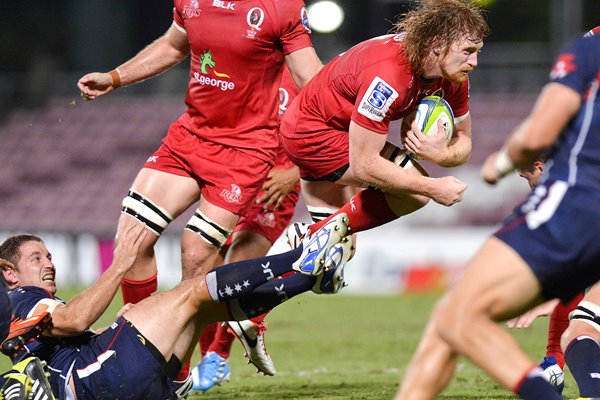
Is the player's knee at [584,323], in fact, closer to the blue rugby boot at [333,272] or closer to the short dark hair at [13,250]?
the blue rugby boot at [333,272]

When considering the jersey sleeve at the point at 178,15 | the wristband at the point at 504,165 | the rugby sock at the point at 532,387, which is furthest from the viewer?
the jersey sleeve at the point at 178,15

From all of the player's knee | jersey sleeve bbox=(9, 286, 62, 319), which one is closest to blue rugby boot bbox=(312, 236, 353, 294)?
the player's knee

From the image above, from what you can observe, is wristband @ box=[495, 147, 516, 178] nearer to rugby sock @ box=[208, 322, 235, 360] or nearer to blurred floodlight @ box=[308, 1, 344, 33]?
rugby sock @ box=[208, 322, 235, 360]

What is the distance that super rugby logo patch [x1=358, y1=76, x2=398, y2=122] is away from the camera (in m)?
5.92

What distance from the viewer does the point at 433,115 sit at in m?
6.18

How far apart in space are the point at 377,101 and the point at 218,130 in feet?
5.64

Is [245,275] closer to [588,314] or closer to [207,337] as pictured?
[588,314]

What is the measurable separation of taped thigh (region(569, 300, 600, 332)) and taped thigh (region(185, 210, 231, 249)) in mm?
2326

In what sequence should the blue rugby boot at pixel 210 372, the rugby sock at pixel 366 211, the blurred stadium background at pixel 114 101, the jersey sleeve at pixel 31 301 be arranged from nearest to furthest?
the jersey sleeve at pixel 31 301 → the rugby sock at pixel 366 211 → the blue rugby boot at pixel 210 372 → the blurred stadium background at pixel 114 101

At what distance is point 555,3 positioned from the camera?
24016mm

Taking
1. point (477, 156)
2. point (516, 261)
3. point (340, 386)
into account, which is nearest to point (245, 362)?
Answer: point (340, 386)

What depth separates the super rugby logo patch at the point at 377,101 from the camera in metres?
5.92

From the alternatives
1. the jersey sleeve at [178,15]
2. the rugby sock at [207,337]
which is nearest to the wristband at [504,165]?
the jersey sleeve at [178,15]

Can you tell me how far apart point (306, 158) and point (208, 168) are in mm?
798
